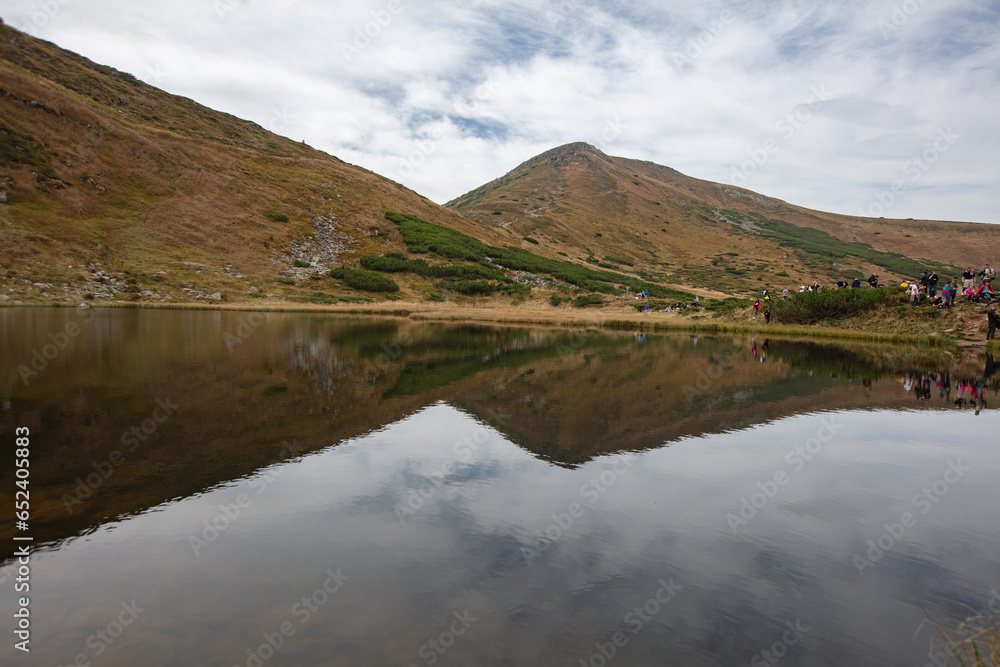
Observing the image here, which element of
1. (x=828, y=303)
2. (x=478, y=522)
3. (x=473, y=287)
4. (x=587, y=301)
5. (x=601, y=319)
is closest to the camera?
Result: (x=478, y=522)

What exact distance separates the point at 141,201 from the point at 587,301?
165 feet

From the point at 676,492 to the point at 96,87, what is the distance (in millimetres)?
100051

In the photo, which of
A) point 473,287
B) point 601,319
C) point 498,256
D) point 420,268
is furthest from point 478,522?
point 498,256

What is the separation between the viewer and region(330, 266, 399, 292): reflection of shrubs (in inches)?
2367

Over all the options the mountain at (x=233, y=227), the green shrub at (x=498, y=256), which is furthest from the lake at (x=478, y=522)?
the green shrub at (x=498, y=256)

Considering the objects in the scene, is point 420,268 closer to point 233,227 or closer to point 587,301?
point 233,227

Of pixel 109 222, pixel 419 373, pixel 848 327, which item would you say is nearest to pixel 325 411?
pixel 419 373

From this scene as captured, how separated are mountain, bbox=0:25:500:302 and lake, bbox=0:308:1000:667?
35.7 metres

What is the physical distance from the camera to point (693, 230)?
480 ft

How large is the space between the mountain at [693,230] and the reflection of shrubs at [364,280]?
146 feet

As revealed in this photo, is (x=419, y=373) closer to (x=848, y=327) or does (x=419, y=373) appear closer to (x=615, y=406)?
(x=615, y=406)

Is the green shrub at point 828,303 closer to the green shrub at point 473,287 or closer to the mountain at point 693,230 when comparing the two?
the green shrub at point 473,287

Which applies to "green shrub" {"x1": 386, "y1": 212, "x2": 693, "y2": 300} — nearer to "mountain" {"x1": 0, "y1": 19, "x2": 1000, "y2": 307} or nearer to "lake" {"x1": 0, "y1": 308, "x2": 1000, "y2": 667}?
"mountain" {"x1": 0, "y1": 19, "x2": 1000, "y2": 307}

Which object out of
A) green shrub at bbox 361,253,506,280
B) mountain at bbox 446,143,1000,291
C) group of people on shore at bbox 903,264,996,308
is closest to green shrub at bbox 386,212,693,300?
green shrub at bbox 361,253,506,280
